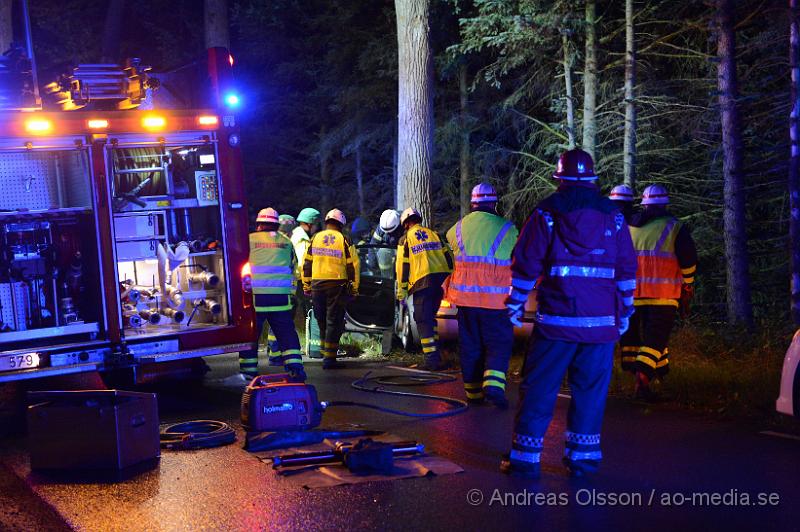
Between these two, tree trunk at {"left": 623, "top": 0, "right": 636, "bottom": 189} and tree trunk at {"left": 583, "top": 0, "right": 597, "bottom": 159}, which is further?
tree trunk at {"left": 583, "top": 0, "right": 597, "bottom": 159}

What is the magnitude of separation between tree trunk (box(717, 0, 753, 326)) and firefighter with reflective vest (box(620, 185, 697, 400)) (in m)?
3.86

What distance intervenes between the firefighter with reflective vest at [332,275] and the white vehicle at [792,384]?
5583 millimetres

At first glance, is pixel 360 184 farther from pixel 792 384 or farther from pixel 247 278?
pixel 792 384

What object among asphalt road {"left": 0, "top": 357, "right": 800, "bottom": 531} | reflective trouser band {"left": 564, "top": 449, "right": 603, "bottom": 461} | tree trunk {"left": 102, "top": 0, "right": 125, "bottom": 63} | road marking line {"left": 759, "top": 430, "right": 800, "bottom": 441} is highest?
tree trunk {"left": 102, "top": 0, "right": 125, "bottom": 63}

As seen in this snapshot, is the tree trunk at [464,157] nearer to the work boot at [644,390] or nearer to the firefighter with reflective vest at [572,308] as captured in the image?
the work boot at [644,390]

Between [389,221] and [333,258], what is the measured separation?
7.40 feet

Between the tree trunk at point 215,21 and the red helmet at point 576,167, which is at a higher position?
the tree trunk at point 215,21

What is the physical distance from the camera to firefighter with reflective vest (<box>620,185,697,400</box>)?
27.2ft

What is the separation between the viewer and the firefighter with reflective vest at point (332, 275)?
10938 millimetres

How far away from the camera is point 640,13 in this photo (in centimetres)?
1419

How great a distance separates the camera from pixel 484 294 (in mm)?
8039

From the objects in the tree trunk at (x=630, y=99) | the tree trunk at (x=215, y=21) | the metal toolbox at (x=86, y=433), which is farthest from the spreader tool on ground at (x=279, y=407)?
the tree trunk at (x=215, y=21)

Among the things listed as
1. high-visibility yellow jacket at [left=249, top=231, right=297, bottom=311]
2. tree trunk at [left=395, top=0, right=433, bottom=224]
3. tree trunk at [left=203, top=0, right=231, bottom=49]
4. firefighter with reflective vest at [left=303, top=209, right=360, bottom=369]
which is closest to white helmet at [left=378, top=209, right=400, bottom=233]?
tree trunk at [left=395, top=0, right=433, bottom=224]

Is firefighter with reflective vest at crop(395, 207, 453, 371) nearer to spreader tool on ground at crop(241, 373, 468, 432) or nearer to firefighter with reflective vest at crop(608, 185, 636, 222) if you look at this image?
firefighter with reflective vest at crop(608, 185, 636, 222)
